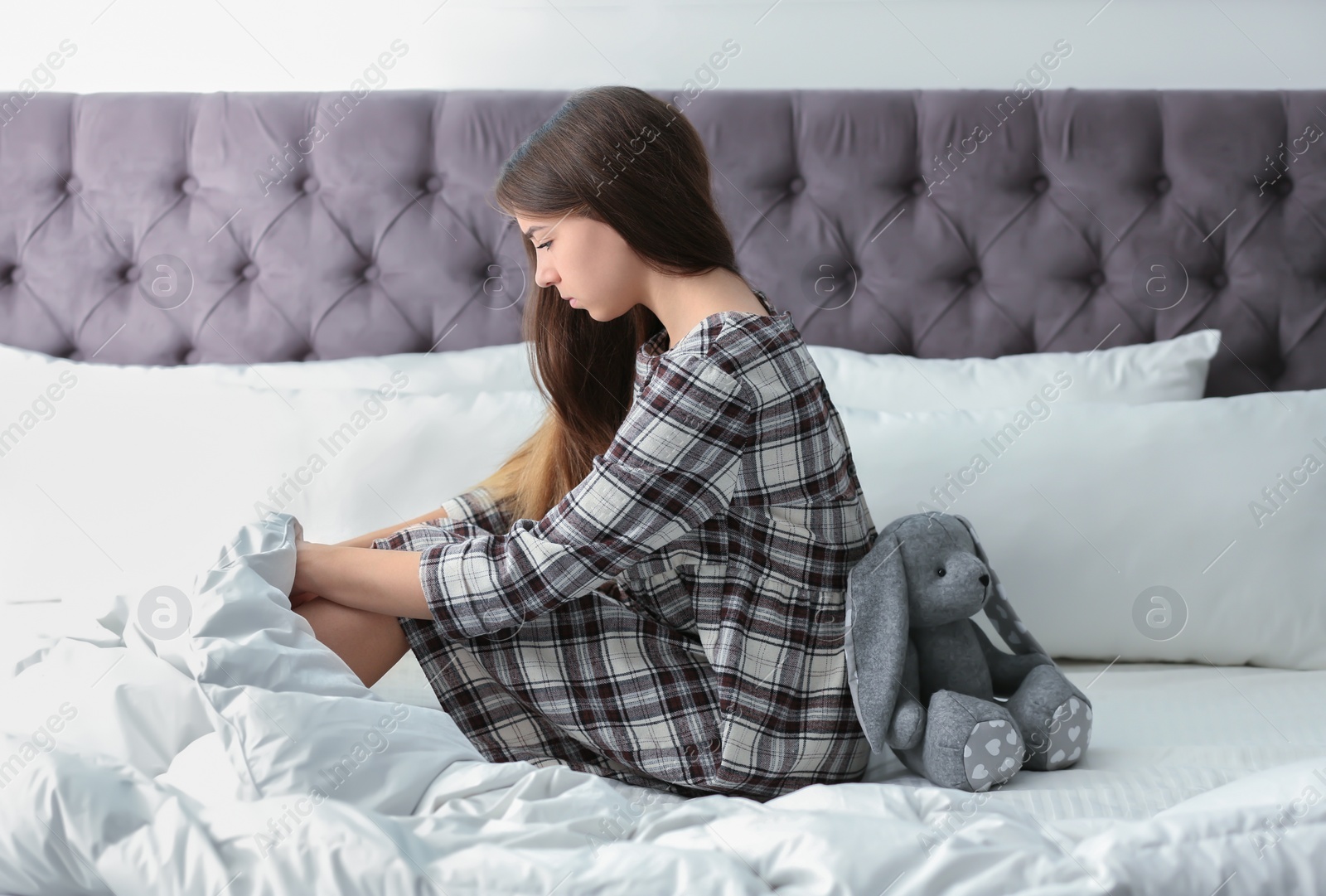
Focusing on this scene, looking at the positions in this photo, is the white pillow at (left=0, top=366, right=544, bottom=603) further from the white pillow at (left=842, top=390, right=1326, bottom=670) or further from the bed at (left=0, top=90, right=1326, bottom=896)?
the white pillow at (left=842, top=390, right=1326, bottom=670)

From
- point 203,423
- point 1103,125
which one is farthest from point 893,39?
point 203,423

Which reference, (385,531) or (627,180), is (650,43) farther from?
(385,531)

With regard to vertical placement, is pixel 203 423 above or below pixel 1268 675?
above

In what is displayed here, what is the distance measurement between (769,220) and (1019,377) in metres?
0.44

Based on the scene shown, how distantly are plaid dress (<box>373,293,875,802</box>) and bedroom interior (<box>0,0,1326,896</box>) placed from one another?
0.14 ft

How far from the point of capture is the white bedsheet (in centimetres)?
71

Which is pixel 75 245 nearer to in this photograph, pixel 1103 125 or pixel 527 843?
pixel 527 843

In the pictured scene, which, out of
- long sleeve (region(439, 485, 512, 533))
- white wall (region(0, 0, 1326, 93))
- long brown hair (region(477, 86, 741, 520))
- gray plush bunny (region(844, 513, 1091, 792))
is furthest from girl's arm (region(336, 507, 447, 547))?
white wall (region(0, 0, 1326, 93))

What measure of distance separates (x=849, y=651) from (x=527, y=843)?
0.39 meters

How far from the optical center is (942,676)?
3.52ft

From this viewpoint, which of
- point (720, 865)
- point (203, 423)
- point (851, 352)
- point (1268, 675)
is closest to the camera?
point (720, 865)

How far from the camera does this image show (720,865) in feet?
2.39

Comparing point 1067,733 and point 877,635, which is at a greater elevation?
point 877,635

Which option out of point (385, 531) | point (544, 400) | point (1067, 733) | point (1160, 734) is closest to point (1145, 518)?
point (1160, 734)
